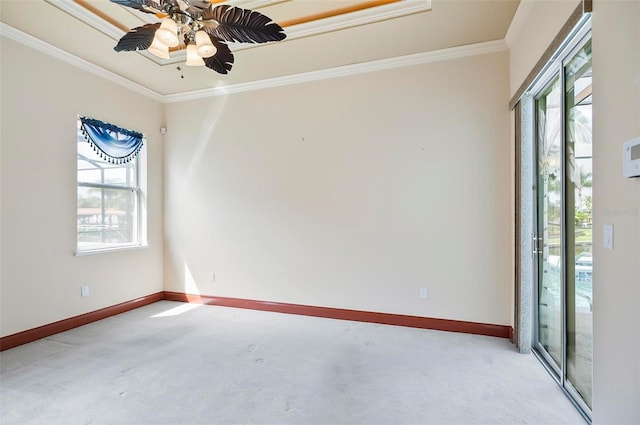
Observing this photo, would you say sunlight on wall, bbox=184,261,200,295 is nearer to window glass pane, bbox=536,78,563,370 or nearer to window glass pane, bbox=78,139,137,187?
window glass pane, bbox=78,139,137,187

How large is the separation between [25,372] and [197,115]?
10.9 feet

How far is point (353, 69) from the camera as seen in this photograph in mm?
3750

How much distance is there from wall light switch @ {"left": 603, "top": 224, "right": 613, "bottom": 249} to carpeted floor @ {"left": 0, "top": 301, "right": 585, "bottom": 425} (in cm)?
121

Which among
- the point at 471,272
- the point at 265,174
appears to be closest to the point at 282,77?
the point at 265,174

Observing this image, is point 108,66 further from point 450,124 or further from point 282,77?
point 450,124

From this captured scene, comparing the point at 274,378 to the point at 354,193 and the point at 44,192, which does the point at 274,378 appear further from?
the point at 44,192

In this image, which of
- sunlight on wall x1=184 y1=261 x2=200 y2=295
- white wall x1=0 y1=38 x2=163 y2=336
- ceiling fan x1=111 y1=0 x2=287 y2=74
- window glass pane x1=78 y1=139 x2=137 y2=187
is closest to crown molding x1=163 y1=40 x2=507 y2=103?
white wall x1=0 y1=38 x2=163 y2=336

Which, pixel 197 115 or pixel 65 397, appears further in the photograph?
pixel 197 115

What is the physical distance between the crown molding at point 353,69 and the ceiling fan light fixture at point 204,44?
2022 millimetres

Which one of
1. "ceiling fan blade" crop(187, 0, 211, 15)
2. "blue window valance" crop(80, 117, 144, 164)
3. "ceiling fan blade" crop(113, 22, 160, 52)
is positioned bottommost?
"blue window valance" crop(80, 117, 144, 164)

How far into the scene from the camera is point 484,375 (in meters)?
2.49

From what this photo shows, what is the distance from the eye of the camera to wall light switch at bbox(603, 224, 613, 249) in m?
1.41

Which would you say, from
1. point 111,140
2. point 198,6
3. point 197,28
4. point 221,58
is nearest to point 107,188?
point 111,140

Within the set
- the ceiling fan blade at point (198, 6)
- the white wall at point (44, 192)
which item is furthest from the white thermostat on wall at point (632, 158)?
the white wall at point (44, 192)
